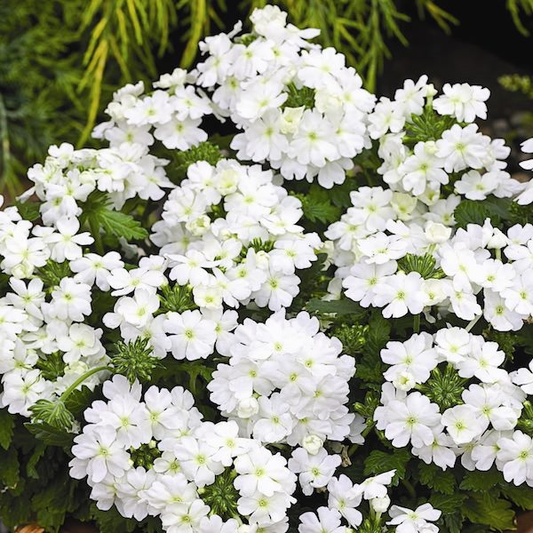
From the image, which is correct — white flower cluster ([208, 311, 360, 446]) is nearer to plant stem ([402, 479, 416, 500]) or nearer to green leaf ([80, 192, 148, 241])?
plant stem ([402, 479, 416, 500])

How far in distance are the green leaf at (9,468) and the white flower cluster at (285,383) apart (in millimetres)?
313

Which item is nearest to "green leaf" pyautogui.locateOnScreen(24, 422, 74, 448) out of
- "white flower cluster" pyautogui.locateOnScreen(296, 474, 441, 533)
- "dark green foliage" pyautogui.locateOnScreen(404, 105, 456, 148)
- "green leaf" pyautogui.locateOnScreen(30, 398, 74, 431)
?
"green leaf" pyautogui.locateOnScreen(30, 398, 74, 431)

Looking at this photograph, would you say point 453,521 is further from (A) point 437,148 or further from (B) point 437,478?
(A) point 437,148

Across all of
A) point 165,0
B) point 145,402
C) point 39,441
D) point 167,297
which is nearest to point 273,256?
point 167,297

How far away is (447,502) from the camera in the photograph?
118 cm

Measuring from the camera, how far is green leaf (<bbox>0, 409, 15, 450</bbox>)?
1226 millimetres

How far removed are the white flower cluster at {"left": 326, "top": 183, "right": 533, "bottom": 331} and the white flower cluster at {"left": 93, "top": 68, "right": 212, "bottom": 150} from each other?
1.12ft

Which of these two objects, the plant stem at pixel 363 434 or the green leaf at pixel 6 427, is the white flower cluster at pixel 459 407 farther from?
the green leaf at pixel 6 427

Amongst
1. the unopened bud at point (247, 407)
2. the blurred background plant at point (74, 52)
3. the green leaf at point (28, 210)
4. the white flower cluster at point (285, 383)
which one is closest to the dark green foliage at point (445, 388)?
the white flower cluster at point (285, 383)

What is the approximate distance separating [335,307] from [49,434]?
417 millimetres

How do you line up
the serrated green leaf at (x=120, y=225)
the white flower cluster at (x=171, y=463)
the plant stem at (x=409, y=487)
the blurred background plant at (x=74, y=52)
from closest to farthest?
1. the white flower cluster at (x=171, y=463)
2. the plant stem at (x=409, y=487)
3. the serrated green leaf at (x=120, y=225)
4. the blurred background plant at (x=74, y=52)

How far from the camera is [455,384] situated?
1.15 metres

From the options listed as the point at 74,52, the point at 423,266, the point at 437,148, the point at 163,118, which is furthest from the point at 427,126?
the point at 74,52

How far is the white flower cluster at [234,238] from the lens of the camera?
4.08 feet
